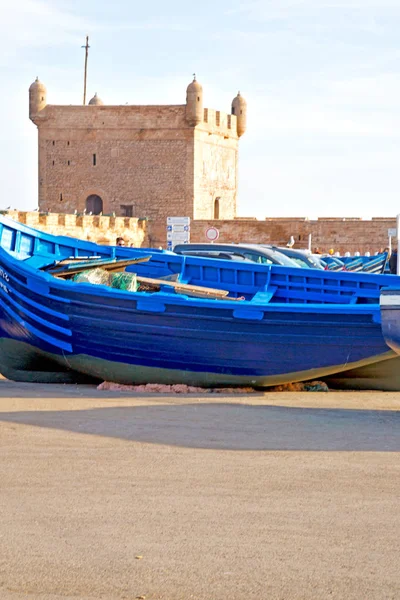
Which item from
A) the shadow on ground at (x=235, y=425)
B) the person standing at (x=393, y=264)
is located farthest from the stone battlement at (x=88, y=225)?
the shadow on ground at (x=235, y=425)

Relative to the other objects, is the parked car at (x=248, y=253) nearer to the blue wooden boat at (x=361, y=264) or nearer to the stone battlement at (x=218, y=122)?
the blue wooden boat at (x=361, y=264)

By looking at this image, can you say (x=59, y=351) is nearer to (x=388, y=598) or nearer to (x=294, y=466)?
(x=294, y=466)

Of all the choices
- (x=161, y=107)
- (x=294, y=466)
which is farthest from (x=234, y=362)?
(x=161, y=107)

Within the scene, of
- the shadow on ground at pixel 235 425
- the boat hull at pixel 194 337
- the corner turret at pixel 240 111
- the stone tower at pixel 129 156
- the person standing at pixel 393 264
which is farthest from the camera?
the corner turret at pixel 240 111

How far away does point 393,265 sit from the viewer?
22.4 metres

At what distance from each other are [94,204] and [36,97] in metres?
6.02

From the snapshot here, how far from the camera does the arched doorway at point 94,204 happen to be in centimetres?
5259

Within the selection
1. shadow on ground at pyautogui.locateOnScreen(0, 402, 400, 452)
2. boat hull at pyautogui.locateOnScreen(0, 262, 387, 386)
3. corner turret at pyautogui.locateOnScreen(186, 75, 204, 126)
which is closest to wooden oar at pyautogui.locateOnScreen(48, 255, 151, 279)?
boat hull at pyautogui.locateOnScreen(0, 262, 387, 386)

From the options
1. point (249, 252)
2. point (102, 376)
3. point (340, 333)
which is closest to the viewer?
A: point (340, 333)

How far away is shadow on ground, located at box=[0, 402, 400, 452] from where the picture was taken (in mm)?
7332

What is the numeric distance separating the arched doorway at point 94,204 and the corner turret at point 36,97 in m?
4.91

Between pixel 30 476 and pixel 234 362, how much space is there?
14.0ft

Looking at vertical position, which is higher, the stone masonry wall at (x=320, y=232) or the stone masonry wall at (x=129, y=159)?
the stone masonry wall at (x=129, y=159)

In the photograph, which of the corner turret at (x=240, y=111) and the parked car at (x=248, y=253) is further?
the corner turret at (x=240, y=111)
